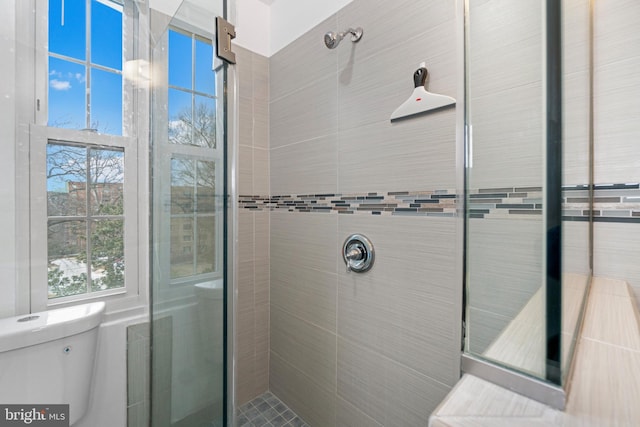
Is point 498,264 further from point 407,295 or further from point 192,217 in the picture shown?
point 192,217

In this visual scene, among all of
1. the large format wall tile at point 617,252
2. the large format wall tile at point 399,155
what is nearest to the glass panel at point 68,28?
the large format wall tile at point 399,155

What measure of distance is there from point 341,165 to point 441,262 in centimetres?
63

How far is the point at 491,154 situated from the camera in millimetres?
421

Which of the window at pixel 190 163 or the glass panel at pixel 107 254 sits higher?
the window at pixel 190 163

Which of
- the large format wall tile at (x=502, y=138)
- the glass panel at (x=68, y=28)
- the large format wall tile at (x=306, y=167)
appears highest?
the glass panel at (x=68, y=28)

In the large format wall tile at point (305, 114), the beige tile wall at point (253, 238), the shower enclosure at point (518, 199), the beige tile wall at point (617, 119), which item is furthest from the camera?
the beige tile wall at point (253, 238)

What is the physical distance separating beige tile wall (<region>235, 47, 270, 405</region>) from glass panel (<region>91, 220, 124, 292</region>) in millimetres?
595

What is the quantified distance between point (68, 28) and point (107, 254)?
84cm

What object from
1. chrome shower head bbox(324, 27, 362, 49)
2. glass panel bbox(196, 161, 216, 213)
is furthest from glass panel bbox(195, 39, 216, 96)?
chrome shower head bbox(324, 27, 362, 49)

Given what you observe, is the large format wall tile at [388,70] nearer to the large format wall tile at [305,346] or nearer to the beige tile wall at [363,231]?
the beige tile wall at [363,231]

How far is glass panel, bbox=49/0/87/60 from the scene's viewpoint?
957mm

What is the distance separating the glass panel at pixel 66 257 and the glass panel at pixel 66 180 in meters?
0.05

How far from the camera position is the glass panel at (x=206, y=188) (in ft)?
2.60

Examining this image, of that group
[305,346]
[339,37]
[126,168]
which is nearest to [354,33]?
[339,37]
